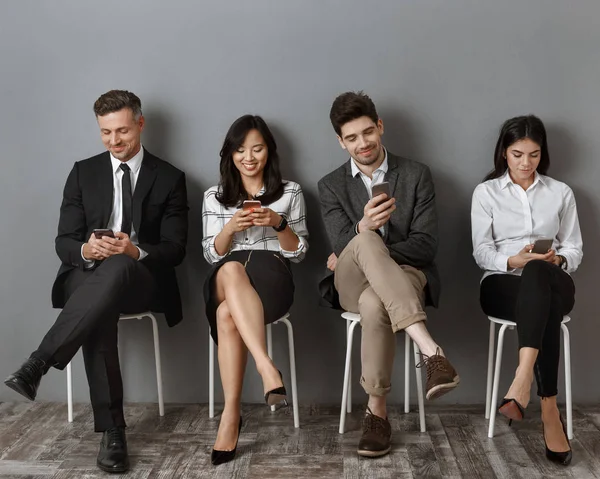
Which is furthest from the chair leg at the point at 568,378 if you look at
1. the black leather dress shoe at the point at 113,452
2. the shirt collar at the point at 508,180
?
the black leather dress shoe at the point at 113,452

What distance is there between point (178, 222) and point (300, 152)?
64 cm

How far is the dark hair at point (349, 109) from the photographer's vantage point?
3012mm

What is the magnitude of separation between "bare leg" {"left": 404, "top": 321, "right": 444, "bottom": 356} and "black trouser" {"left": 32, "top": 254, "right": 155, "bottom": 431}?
1.05 metres

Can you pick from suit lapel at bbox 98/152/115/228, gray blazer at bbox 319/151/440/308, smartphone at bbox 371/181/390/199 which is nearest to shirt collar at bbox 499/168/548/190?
gray blazer at bbox 319/151/440/308

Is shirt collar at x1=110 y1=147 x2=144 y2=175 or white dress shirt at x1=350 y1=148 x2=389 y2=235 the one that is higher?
shirt collar at x1=110 y1=147 x2=144 y2=175

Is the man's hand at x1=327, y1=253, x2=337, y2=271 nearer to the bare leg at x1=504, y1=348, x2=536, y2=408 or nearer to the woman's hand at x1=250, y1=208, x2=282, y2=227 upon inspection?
the woman's hand at x1=250, y1=208, x2=282, y2=227

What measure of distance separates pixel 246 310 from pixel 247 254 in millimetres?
382

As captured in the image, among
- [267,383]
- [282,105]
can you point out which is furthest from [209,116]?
[267,383]

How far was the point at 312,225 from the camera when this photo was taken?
3389 mm

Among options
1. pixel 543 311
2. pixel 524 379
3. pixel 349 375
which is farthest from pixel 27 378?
pixel 543 311

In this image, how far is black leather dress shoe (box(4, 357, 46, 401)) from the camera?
251 cm

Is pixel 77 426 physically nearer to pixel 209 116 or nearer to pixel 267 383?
pixel 267 383

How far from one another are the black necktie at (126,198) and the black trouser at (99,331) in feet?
1.20

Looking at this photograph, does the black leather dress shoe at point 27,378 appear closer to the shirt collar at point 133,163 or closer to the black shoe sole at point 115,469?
the black shoe sole at point 115,469
